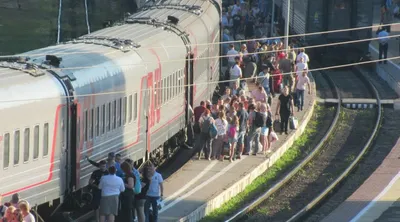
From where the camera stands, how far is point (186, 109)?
31312mm

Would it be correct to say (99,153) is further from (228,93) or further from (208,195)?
(228,93)

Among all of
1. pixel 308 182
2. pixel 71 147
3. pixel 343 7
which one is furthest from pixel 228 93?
pixel 343 7

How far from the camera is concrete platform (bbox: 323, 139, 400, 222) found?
25.2 metres

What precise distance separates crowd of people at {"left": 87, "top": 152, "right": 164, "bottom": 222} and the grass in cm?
220

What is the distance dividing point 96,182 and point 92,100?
5.89ft

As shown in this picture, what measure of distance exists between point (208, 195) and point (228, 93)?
5858mm

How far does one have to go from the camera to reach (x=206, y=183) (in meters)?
26.7

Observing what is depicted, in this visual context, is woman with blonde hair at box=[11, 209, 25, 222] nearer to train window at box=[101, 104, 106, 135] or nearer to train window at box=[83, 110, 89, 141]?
train window at box=[83, 110, 89, 141]

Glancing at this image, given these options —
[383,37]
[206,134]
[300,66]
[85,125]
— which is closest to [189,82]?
[206,134]

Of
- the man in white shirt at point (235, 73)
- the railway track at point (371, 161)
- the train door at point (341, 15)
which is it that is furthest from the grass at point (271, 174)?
the train door at point (341, 15)

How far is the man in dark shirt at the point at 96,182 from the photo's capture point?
852 inches

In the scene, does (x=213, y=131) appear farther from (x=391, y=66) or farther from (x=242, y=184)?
(x=391, y=66)

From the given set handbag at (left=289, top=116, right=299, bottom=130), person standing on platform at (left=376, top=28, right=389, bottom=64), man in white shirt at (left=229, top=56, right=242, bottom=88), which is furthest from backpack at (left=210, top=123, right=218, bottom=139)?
person standing on platform at (left=376, top=28, right=389, bottom=64)

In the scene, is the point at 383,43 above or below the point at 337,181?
above
